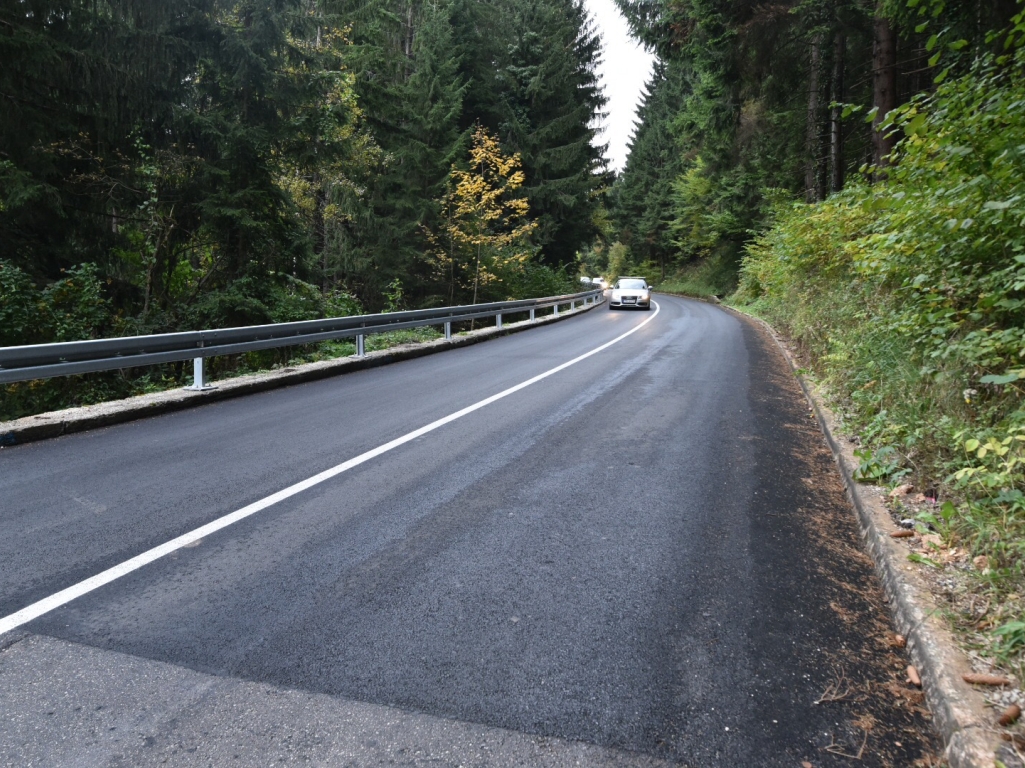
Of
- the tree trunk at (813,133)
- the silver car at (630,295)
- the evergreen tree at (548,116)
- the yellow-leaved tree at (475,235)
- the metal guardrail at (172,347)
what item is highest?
the evergreen tree at (548,116)

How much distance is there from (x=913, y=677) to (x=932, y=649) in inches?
5.9

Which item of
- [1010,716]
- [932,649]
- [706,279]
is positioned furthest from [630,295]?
[1010,716]

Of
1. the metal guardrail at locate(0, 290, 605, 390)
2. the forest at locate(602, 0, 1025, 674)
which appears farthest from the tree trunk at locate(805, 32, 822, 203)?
the metal guardrail at locate(0, 290, 605, 390)

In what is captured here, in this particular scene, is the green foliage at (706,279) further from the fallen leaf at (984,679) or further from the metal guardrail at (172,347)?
the fallen leaf at (984,679)

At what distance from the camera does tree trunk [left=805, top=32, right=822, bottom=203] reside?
67.6 feet

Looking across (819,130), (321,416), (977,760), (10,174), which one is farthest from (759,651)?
A: (819,130)

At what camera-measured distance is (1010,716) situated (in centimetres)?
238

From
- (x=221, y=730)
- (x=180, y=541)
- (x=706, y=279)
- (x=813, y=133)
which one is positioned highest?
(x=813, y=133)

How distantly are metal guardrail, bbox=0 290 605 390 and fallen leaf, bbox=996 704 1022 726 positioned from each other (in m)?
8.25

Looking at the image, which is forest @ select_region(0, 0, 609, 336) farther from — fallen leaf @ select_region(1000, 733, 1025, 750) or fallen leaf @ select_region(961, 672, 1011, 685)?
fallen leaf @ select_region(1000, 733, 1025, 750)

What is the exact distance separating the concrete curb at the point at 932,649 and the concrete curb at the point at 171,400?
300 inches

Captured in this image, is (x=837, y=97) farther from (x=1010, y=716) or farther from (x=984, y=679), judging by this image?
(x=1010, y=716)

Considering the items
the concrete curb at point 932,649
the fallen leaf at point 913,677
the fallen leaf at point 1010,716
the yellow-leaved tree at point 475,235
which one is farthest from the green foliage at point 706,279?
the fallen leaf at point 1010,716

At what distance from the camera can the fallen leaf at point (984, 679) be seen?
2.61m
